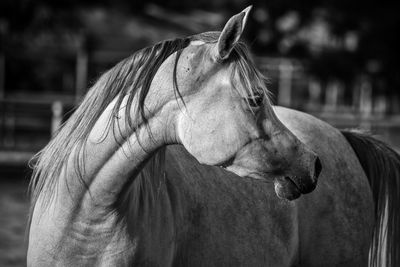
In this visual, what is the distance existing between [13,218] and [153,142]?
508 centimetres

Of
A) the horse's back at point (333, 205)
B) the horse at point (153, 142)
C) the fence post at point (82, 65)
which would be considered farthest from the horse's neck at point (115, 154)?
the fence post at point (82, 65)

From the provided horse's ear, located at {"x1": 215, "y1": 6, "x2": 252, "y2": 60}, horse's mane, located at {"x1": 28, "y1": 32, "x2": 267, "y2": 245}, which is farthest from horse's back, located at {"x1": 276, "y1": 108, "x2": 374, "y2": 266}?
horse's ear, located at {"x1": 215, "y1": 6, "x2": 252, "y2": 60}

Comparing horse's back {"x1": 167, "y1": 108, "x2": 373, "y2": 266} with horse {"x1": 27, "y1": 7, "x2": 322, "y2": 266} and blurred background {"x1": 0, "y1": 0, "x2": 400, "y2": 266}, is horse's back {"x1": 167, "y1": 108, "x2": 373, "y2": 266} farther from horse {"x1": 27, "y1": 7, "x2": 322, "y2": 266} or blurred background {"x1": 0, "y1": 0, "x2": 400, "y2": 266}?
blurred background {"x1": 0, "y1": 0, "x2": 400, "y2": 266}

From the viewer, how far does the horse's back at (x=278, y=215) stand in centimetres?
316

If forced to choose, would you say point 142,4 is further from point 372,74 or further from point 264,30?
point 372,74

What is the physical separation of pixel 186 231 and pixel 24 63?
18.7 meters

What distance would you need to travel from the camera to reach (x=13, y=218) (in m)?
7.44

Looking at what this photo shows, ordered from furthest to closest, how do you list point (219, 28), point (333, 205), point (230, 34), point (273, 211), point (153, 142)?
1. point (219, 28)
2. point (333, 205)
3. point (273, 211)
4. point (153, 142)
5. point (230, 34)

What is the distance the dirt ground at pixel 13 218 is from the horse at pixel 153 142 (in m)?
2.16

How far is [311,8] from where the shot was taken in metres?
19.2

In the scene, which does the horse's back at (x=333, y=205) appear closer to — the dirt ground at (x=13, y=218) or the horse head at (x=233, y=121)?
the horse head at (x=233, y=121)

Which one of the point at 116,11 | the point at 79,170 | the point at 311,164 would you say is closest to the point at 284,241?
the point at 311,164

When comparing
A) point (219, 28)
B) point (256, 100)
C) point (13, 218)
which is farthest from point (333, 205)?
point (219, 28)

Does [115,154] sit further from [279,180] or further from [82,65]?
[82,65]
